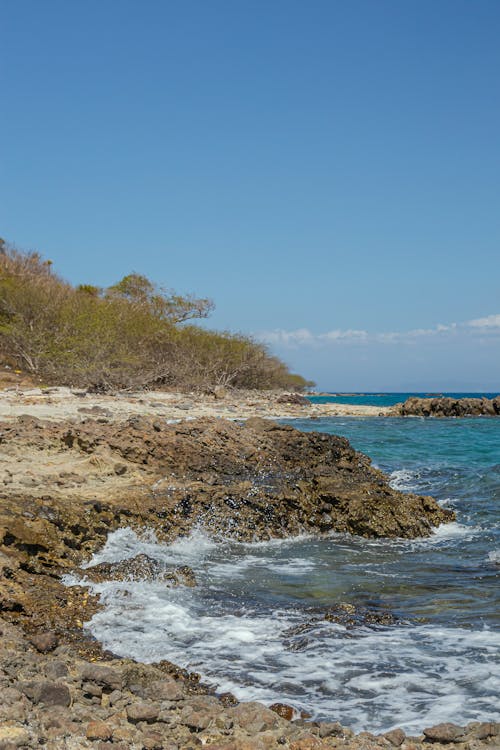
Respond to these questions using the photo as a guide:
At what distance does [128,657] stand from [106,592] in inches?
47.0

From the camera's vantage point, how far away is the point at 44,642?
4.00 m

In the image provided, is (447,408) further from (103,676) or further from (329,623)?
(103,676)

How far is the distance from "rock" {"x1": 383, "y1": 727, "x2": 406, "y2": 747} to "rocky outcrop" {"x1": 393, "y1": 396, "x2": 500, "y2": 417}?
112 ft

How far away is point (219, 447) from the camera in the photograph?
10.6 metres

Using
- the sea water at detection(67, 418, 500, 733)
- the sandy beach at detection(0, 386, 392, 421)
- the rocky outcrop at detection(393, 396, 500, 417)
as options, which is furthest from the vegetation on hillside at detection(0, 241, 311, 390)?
the sea water at detection(67, 418, 500, 733)

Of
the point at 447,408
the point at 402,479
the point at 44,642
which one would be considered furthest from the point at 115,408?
the point at 447,408

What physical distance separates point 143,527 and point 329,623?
2966mm

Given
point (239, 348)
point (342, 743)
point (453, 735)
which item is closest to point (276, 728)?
point (342, 743)

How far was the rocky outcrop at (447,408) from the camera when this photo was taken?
119ft

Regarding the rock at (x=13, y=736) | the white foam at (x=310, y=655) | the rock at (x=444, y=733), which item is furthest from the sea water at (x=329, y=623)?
the rock at (x=13, y=736)

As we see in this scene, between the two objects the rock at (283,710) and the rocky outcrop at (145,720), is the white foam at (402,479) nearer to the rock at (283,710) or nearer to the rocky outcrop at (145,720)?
the rock at (283,710)

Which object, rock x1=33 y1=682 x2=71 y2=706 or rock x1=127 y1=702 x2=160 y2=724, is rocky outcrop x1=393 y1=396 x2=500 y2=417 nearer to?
rock x1=127 y1=702 x2=160 y2=724

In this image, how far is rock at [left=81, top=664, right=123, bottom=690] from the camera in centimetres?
352

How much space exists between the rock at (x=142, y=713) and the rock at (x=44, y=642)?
37.9 inches
